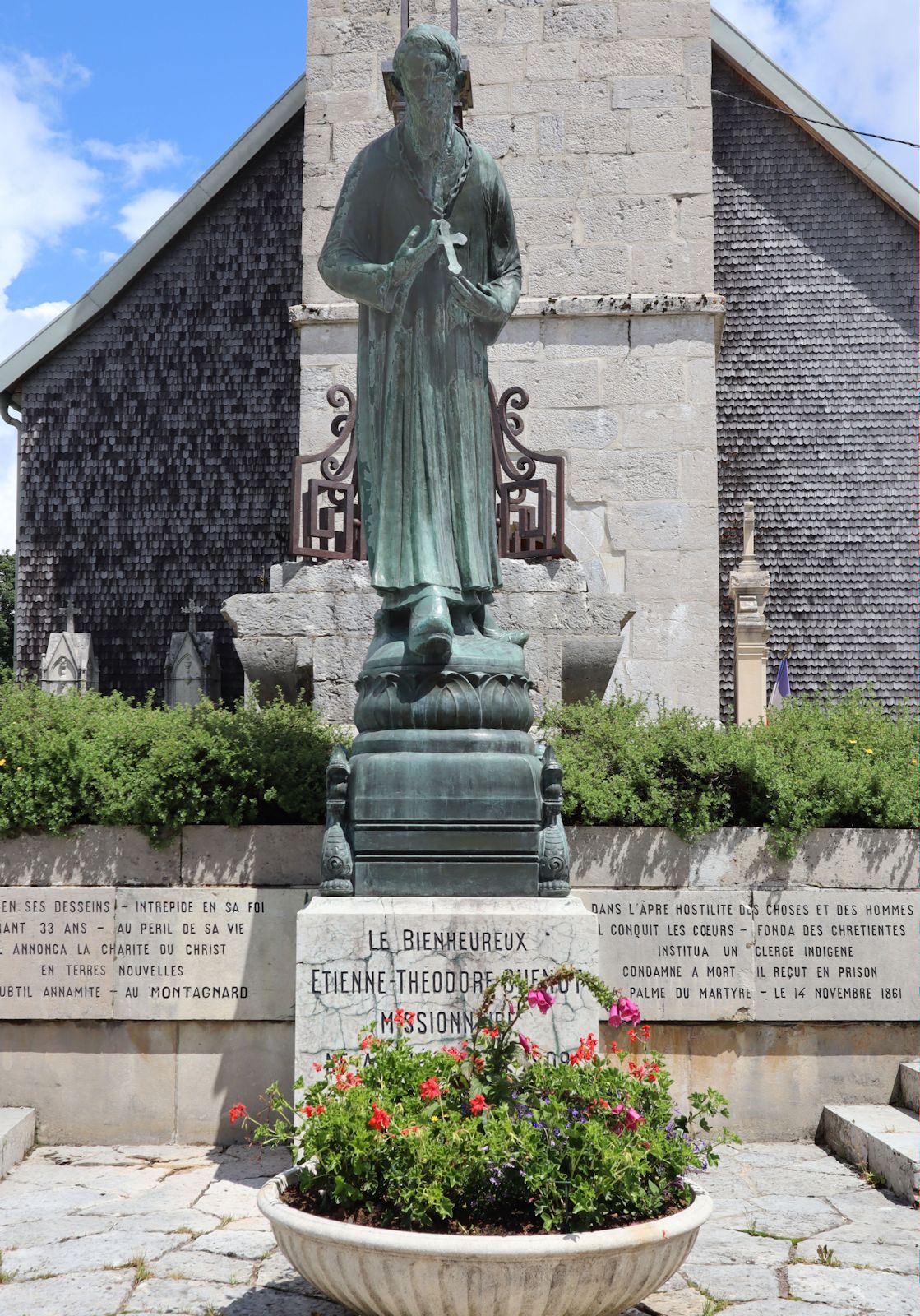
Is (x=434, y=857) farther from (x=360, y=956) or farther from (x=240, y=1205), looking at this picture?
(x=240, y=1205)

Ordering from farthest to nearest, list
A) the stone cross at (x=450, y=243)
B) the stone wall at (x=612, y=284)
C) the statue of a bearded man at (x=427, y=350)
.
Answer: the stone wall at (x=612, y=284) → the statue of a bearded man at (x=427, y=350) → the stone cross at (x=450, y=243)

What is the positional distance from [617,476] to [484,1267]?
26.0 feet

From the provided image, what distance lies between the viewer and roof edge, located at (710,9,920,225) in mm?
15883

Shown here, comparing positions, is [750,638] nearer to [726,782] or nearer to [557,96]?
[557,96]

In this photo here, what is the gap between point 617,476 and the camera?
1029 centimetres

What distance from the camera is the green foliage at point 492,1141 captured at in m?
3.10

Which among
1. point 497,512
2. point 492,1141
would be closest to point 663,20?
point 497,512

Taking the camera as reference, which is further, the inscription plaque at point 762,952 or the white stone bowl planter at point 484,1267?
the inscription plaque at point 762,952

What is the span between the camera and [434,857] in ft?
14.3

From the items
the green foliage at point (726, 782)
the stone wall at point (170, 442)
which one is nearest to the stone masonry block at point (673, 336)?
the green foliage at point (726, 782)

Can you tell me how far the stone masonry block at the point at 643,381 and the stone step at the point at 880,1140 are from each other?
6164mm

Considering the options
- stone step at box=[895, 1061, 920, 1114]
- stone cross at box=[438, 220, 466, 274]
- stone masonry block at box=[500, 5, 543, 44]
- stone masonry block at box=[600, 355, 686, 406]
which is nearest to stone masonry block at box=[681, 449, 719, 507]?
stone masonry block at box=[600, 355, 686, 406]

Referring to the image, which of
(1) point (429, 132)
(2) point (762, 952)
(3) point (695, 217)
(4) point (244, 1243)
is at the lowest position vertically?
(4) point (244, 1243)

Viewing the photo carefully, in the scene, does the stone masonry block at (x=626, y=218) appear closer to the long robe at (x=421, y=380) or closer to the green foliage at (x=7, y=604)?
the long robe at (x=421, y=380)
